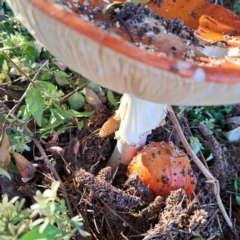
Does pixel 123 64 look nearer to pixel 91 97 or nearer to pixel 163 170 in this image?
pixel 163 170

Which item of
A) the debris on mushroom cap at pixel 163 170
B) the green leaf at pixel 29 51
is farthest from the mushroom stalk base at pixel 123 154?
the green leaf at pixel 29 51

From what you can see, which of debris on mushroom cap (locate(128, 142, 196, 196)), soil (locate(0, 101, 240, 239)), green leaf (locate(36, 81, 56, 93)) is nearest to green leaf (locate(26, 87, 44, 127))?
green leaf (locate(36, 81, 56, 93))

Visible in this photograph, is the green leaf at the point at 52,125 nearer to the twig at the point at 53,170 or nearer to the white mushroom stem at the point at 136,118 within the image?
the twig at the point at 53,170

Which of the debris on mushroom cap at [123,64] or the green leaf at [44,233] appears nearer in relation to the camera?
the debris on mushroom cap at [123,64]

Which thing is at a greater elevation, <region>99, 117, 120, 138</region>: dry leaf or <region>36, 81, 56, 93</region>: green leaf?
<region>36, 81, 56, 93</region>: green leaf

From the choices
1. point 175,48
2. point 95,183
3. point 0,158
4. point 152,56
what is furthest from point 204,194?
point 152,56

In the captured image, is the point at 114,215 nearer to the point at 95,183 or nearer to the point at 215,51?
the point at 95,183

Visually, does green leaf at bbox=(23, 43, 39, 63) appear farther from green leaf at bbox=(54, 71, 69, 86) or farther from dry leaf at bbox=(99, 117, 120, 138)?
dry leaf at bbox=(99, 117, 120, 138)
